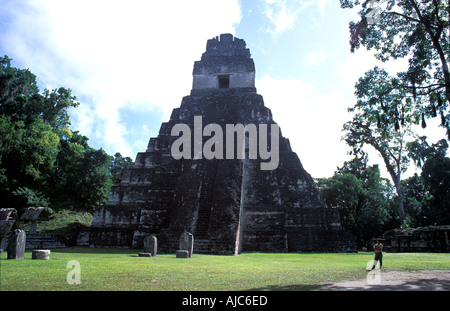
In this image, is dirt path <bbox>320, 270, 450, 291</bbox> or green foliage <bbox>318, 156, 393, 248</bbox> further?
green foliage <bbox>318, 156, 393, 248</bbox>

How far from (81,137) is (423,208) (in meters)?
31.2

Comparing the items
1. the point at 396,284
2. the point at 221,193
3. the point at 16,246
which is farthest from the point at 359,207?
the point at 16,246

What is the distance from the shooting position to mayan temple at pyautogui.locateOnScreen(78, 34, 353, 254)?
11938 mm

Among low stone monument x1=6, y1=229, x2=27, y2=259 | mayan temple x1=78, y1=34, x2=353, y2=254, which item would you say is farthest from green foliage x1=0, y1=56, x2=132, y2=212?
low stone monument x1=6, y1=229, x2=27, y2=259

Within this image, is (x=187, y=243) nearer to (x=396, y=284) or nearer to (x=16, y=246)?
(x=16, y=246)

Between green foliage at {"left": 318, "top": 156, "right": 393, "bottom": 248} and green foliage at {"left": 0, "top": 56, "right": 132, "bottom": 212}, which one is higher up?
green foliage at {"left": 0, "top": 56, "right": 132, "bottom": 212}

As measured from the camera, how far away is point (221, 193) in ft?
41.6

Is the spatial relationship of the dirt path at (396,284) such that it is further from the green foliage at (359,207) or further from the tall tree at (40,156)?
the green foliage at (359,207)

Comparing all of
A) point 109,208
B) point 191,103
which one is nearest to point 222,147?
point 191,103

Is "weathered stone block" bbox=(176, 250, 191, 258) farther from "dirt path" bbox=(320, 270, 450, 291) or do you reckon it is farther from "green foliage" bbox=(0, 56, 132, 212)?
"green foliage" bbox=(0, 56, 132, 212)

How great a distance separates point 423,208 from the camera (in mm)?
26625

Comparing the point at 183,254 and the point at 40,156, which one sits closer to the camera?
the point at 183,254

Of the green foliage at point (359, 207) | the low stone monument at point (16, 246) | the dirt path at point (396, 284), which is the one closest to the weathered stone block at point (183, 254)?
the low stone monument at point (16, 246)
